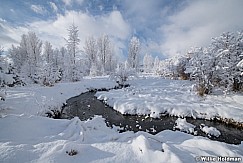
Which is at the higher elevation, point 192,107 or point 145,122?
point 192,107

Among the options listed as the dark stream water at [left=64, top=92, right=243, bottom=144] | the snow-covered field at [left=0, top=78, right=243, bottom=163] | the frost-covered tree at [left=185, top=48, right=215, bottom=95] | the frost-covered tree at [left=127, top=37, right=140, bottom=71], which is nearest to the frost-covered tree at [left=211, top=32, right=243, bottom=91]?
the frost-covered tree at [left=185, top=48, right=215, bottom=95]

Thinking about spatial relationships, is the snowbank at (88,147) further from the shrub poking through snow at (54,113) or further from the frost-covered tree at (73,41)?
the frost-covered tree at (73,41)

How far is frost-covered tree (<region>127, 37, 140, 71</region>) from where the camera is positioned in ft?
179

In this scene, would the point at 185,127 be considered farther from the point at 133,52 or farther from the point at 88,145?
the point at 133,52

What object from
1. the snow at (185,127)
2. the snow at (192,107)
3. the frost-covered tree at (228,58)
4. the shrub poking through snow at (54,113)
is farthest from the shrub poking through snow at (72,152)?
the frost-covered tree at (228,58)

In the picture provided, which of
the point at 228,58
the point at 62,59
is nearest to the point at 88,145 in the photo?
the point at 228,58

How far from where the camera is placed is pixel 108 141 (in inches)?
178

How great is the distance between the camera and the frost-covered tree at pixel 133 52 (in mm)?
54531

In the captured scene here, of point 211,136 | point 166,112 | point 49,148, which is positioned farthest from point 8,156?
point 166,112

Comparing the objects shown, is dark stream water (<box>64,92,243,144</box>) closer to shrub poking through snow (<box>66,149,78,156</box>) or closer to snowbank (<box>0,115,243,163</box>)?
snowbank (<box>0,115,243,163</box>)

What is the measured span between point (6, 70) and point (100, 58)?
156 ft

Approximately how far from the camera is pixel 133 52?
55094 mm

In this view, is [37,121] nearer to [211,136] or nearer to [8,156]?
[8,156]

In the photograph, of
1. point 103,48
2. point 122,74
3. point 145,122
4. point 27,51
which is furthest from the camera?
point 103,48
